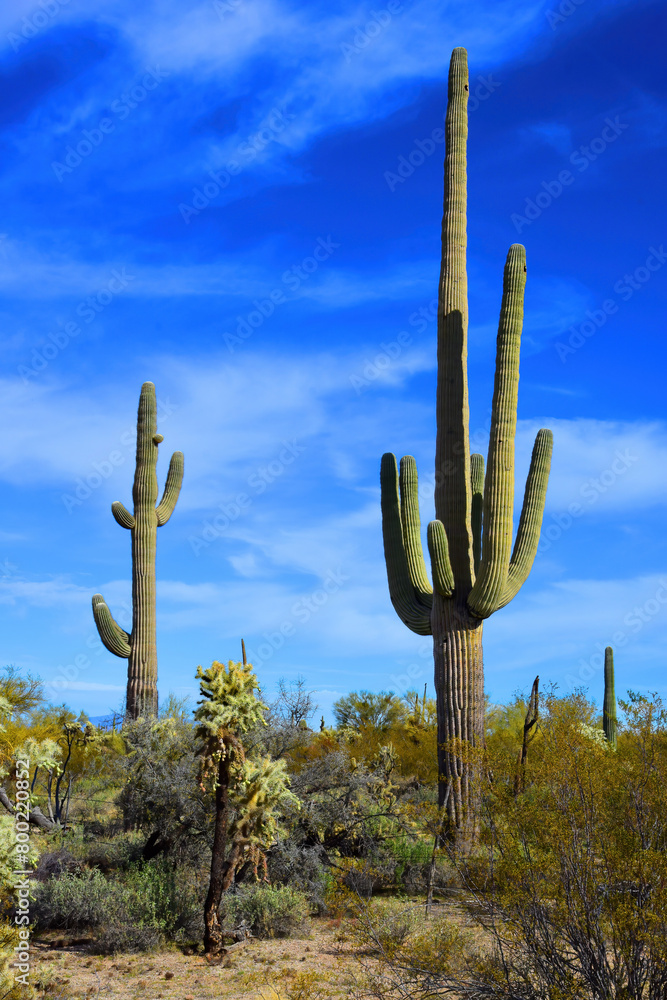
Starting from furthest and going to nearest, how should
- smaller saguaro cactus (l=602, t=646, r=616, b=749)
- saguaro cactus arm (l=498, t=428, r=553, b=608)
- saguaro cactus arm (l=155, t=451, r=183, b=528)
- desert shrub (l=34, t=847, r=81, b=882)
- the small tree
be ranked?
1. smaller saguaro cactus (l=602, t=646, r=616, b=749)
2. saguaro cactus arm (l=155, t=451, r=183, b=528)
3. saguaro cactus arm (l=498, t=428, r=553, b=608)
4. desert shrub (l=34, t=847, r=81, b=882)
5. the small tree

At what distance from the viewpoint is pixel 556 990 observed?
5.79 meters

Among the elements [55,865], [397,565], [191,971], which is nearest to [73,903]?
[55,865]

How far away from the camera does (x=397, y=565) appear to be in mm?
16719

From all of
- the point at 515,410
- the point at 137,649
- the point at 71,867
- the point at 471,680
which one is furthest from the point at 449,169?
the point at 71,867

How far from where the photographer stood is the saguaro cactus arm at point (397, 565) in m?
16.3

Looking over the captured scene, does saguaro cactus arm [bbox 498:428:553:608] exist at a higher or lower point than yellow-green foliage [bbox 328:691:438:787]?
higher

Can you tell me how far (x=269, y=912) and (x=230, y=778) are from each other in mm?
1937

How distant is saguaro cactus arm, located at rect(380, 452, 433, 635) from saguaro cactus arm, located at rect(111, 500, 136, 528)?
6669 mm

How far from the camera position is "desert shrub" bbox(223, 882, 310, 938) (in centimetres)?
1120

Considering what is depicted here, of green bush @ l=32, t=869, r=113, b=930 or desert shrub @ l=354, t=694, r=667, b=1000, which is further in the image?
green bush @ l=32, t=869, r=113, b=930

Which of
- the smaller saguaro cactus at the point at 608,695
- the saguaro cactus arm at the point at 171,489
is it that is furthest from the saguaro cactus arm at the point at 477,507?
the smaller saguaro cactus at the point at 608,695

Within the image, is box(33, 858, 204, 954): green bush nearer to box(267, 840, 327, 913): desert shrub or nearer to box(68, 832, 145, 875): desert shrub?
box(267, 840, 327, 913): desert shrub

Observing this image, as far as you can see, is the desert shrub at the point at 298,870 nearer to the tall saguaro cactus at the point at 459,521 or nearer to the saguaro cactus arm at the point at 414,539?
the tall saguaro cactus at the point at 459,521

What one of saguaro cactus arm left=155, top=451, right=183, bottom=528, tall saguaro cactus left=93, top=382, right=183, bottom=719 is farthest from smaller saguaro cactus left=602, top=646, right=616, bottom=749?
saguaro cactus arm left=155, top=451, right=183, bottom=528
